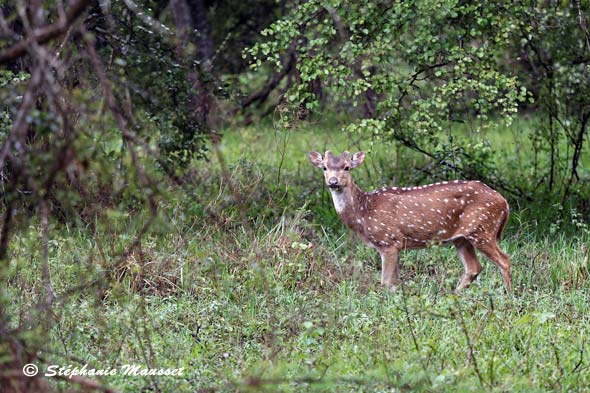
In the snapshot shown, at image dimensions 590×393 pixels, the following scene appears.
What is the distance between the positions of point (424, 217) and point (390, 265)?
0.54 m

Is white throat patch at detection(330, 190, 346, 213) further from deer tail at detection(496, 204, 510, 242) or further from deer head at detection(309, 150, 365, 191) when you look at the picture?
deer tail at detection(496, 204, 510, 242)

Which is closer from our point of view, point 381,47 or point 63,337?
point 63,337

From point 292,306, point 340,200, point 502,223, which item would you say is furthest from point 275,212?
point 292,306

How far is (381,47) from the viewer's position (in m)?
9.38

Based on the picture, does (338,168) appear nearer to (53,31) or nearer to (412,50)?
(412,50)

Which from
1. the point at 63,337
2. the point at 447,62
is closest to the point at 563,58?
the point at 447,62

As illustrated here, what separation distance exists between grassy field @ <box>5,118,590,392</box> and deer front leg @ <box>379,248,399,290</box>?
12 cm

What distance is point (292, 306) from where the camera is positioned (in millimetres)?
7625

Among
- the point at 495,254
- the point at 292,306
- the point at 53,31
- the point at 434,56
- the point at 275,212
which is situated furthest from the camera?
the point at 275,212

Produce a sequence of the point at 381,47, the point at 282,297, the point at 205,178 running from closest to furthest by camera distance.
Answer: the point at 282,297
the point at 381,47
the point at 205,178

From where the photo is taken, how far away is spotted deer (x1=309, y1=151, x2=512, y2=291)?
892 cm

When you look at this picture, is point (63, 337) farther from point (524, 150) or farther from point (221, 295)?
point (524, 150)

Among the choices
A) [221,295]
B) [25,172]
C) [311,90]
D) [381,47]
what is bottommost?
[221,295]

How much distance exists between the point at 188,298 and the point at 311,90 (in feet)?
11.0
